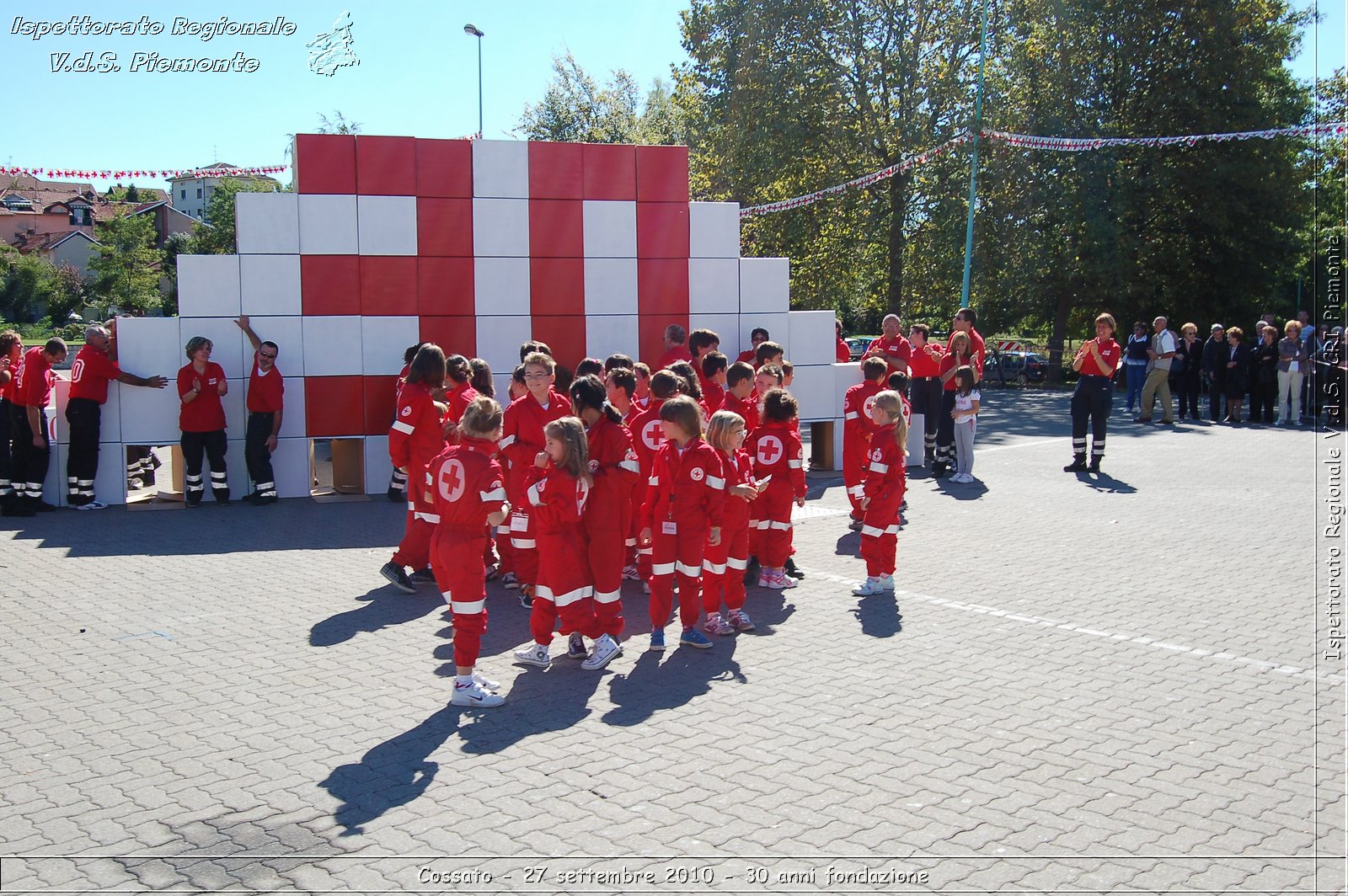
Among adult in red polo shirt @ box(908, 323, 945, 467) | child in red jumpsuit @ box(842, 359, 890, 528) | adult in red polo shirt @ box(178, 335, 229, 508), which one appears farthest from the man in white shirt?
adult in red polo shirt @ box(178, 335, 229, 508)

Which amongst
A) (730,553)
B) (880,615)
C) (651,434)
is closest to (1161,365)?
(880,615)

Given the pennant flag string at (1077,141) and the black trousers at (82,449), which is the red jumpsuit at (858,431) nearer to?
the black trousers at (82,449)

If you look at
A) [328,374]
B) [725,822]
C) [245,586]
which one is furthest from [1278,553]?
[328,374]

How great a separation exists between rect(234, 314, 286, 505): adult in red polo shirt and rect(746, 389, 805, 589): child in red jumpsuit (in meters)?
6.08

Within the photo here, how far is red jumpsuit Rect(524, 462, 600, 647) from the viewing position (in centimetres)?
612

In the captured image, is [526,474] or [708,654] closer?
[708,654]

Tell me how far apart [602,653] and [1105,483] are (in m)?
Result: 8.81

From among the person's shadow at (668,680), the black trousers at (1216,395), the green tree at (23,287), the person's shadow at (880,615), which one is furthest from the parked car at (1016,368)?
the green tree at (23,287)

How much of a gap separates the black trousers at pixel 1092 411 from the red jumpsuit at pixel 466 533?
393 inches

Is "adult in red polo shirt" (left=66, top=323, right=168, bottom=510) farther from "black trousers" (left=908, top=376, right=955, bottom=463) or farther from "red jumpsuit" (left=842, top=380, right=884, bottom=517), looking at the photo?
"black trousers" (left=908, top=376, right=955, bottom=463)

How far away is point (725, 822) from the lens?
14.1 feet

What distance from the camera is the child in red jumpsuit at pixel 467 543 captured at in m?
5.70

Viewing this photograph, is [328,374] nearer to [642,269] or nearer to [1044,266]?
[642,269]

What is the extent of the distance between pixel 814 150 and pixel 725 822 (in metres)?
29.6
